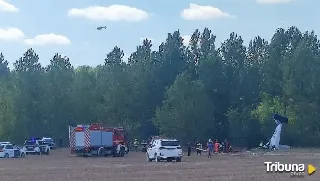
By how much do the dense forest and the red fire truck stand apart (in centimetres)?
1899

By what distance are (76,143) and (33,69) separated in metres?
39.7

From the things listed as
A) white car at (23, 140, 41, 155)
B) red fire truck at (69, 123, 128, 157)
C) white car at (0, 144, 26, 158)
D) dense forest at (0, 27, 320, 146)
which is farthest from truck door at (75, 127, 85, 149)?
dense forest at (0, 27, 320, 146)

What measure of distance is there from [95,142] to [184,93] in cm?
2204

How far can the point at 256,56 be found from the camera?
338 feet

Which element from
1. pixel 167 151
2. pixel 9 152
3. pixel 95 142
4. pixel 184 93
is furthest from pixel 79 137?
pixel 184 93

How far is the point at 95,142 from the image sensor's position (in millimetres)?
62875

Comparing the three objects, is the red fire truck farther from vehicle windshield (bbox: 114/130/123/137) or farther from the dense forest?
the dense forest

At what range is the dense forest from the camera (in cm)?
8331

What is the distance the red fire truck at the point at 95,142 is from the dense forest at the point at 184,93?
1899 cm

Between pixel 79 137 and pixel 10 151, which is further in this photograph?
pixel 79 137

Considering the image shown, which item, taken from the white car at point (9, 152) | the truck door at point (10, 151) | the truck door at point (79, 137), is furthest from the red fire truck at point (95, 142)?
the truck door at point (10, 151)

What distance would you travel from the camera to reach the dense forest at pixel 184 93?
83.3 m

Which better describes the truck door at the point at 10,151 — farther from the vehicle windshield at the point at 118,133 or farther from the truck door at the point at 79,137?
the vehicle windshield at the point at 118,133

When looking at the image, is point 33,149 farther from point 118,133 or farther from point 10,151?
point 118,133
